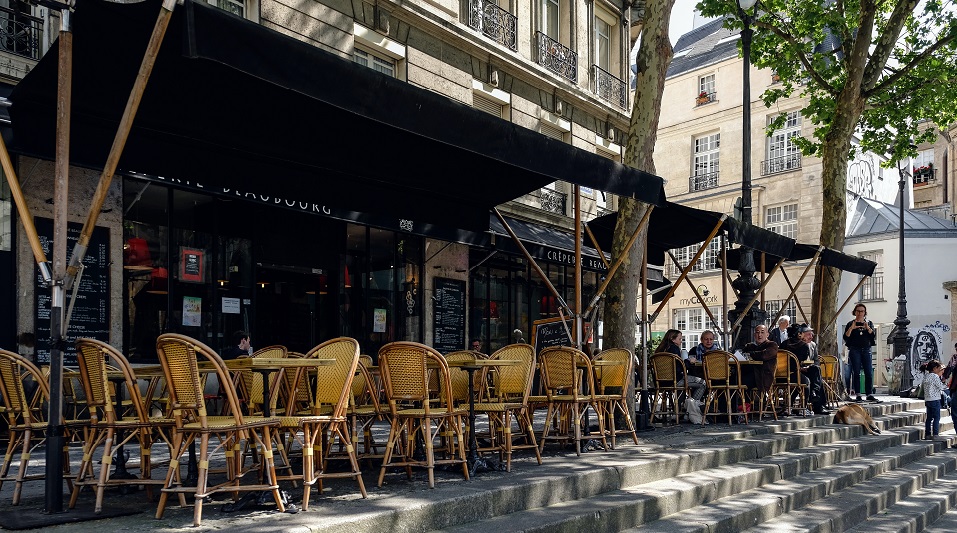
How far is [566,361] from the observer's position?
7988mm

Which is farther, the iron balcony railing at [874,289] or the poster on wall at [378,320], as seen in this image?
the iron balcony railing at [874,289]

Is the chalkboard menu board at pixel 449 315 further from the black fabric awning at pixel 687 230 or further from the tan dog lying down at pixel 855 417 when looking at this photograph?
the tan dog lying down at pixel 855 417

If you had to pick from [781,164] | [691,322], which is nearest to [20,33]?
[781,164]

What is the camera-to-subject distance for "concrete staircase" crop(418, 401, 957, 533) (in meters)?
5.76

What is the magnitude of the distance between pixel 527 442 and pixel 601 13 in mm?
16853

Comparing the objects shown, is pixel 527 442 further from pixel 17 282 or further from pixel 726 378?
pixel 17 282

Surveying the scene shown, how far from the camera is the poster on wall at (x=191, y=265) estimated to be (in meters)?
11.8

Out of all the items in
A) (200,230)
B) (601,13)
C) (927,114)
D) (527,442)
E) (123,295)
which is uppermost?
(601,13)

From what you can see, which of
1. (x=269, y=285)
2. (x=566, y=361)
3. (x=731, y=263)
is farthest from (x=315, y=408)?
(x=731, y=263)

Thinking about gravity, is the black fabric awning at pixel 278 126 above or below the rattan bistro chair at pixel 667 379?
above

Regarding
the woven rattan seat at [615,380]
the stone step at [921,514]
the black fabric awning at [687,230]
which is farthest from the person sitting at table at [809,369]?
the woven rattan seat at [615,380]

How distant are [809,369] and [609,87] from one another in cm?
1126

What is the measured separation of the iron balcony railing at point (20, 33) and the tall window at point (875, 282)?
1277 inches

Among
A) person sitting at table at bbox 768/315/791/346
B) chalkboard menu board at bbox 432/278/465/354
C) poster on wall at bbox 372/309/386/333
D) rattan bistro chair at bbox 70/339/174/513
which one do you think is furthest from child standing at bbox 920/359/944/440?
rattan bistro chair at bbox 70/339/174/513
